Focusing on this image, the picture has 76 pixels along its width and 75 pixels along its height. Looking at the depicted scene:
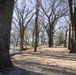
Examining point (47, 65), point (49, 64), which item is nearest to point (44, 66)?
point (47, 65)

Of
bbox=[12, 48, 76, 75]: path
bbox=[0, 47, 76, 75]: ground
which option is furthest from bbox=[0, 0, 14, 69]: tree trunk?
bbox=[12, 48, 76, 75]: path

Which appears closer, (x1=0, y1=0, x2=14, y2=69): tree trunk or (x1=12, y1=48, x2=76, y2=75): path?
(x1=12, y1=48, x2=76, y2=75): path

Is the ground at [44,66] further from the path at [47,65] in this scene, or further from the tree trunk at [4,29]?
the tree trunk at [4,29]

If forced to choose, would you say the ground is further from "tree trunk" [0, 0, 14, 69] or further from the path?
"tree trunk" [0, 0, 14, 69]

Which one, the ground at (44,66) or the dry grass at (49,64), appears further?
the dry grass at (49,64)

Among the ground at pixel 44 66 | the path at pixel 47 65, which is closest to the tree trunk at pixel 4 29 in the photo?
the ground at pixel 44 66

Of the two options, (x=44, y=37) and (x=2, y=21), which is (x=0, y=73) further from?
(x=44, y=37)

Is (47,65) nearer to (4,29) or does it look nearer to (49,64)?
(49,64)

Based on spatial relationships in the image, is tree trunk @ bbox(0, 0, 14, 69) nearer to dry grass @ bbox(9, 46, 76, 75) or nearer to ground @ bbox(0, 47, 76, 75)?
ground @ bbox(0, 47, 76, 75)

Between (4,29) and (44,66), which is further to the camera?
(44,66)

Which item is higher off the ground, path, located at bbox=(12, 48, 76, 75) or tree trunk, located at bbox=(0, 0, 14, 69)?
tree trunk, located at bbox=(0, 0, 14, 69)

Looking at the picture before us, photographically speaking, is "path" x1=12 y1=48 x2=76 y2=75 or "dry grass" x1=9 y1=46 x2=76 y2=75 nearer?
"path" x1=12 y1=48 x2=76 y2=75

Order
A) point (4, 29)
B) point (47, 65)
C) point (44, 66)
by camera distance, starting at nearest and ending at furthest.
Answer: point (4, 29), point (44, 66), point (47, 65)

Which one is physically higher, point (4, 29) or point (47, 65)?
point (4, 29)
